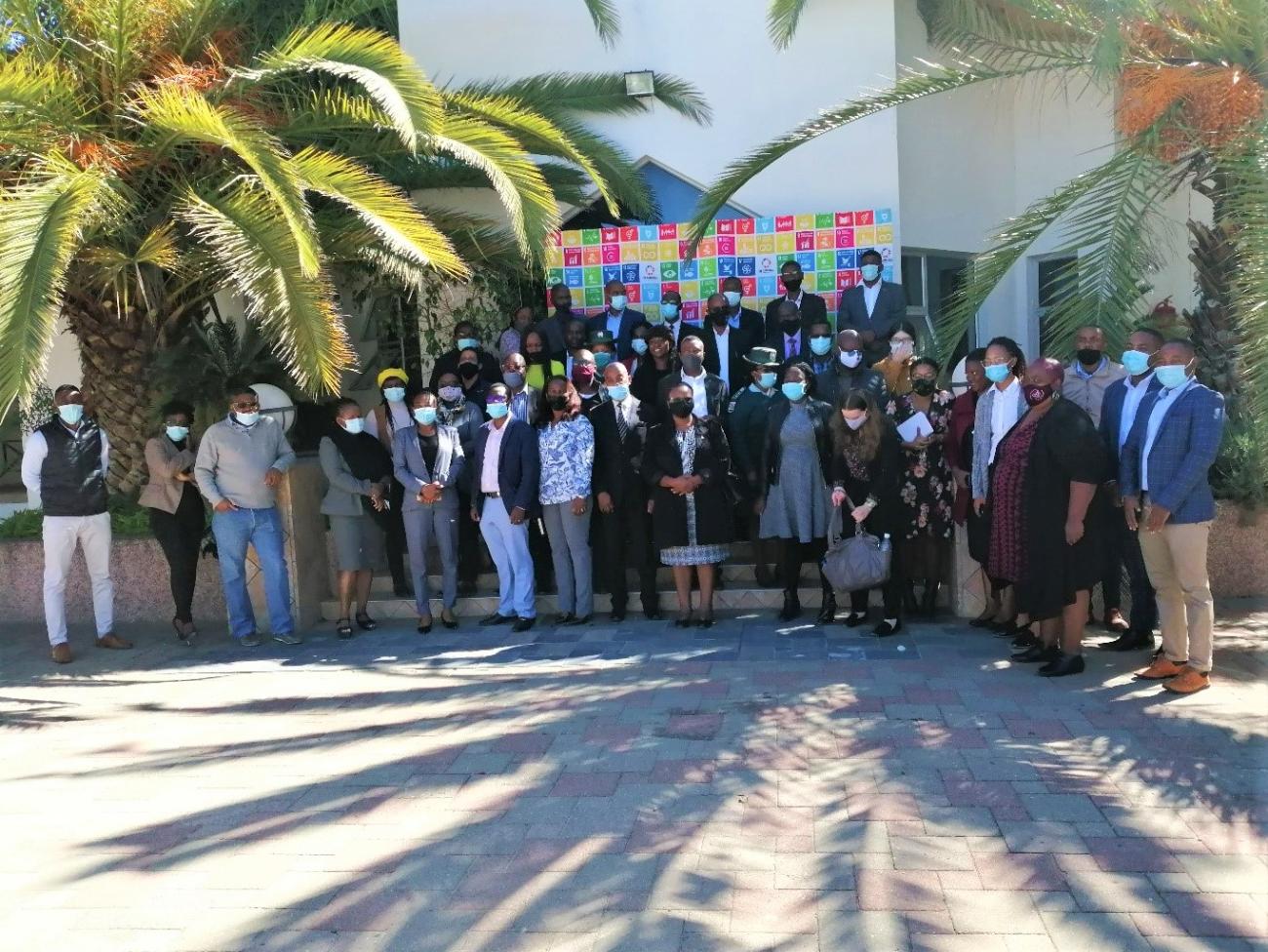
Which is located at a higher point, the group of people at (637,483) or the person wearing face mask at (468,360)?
the person wearing face mask at (468,360)

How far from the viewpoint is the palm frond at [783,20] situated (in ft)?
34.4

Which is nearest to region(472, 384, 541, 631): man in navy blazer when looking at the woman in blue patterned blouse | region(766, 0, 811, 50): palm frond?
the woman in blue patterned blouse

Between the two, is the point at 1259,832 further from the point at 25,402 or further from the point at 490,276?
the point at 490,276

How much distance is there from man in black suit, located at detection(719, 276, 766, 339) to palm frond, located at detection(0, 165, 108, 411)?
5167mm

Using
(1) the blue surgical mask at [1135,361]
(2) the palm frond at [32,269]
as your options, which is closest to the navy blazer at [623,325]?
(2) the palm frond at [32,269]

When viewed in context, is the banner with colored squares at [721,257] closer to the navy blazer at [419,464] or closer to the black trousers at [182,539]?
the navy blazer at [419,464]

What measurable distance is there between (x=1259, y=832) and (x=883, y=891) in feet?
5.19

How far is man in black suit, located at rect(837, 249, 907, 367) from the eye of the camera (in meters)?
10.2

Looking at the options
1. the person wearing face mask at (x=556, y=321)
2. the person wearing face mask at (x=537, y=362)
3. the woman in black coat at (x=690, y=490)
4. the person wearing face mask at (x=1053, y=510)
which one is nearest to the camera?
the person wearing face mask at (x=1053, y=510)

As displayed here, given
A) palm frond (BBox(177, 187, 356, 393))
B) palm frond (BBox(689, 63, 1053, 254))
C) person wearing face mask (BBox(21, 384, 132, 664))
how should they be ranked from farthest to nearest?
person wearing face mask (BBox(21, 384, 132, 664)) < palm frond (BBox(689, 63, 1053, 254)) < palm frond (BBox(177, 187, 356, 393))

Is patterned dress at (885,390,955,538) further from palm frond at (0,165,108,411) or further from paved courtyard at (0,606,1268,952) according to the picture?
palm frond at (0,165,108,411)

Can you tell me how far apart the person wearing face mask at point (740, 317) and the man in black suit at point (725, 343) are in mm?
12

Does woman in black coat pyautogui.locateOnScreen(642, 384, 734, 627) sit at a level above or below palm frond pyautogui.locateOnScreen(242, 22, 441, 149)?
below

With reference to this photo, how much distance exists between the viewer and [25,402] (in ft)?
24.1
